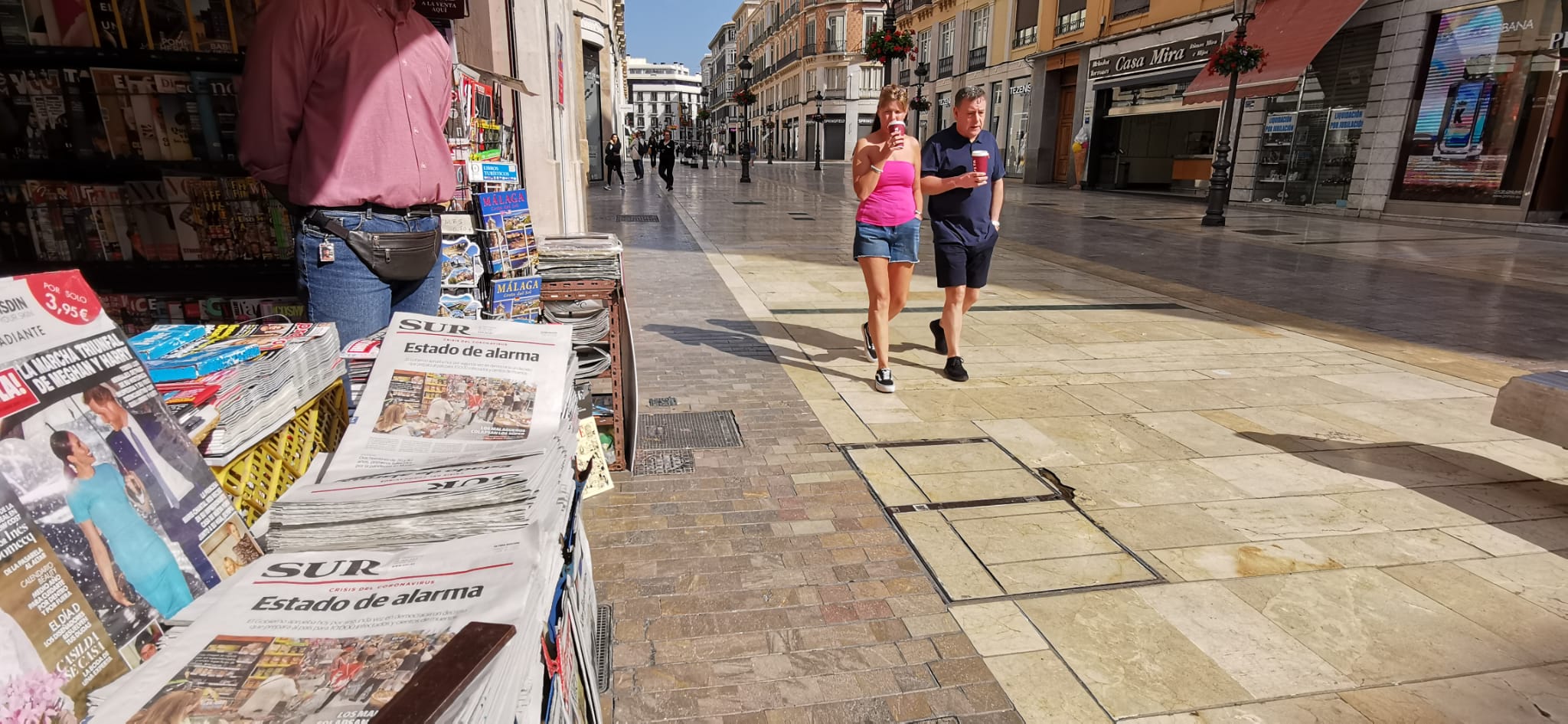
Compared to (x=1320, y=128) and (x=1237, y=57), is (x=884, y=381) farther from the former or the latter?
(x=1320, y=128)

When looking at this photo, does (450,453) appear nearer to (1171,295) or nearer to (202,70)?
(202,70)

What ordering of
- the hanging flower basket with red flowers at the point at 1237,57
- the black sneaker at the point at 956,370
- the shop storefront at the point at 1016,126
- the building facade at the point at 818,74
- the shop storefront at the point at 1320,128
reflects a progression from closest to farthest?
the black sneaker at the point at 956,370 → the hanging flower basket with red flowers at the point at 1237,57 → the shop storefront at the point at 1320,128 → the shop storefront at the point at 1016,126 → the building facade at the point at 818,74

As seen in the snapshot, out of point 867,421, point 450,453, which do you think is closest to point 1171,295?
point 867,421

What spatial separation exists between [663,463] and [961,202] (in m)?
2.60

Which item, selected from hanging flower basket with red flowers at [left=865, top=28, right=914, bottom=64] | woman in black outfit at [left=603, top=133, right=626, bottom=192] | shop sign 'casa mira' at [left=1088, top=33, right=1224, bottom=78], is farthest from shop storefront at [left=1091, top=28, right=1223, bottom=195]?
woman in black outfit at [left=603, top=133, right=626, bottom=192]

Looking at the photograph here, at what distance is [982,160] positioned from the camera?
4.76 meters

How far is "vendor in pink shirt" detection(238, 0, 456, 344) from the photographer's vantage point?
2.27 m

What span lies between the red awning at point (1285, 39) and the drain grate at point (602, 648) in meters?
19.9

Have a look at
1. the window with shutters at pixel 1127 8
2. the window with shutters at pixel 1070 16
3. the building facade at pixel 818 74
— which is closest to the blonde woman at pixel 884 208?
the window with shutters at pixel 1127 8

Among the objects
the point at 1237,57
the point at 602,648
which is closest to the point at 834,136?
the point at 1237,57

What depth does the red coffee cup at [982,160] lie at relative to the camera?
4758 millimetres

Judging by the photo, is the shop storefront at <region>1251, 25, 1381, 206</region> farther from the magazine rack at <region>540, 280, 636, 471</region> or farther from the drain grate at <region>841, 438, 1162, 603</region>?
the magazine rack at <region>540, 280, 636, 471</region>

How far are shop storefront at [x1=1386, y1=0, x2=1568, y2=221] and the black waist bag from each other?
19168 millimetres

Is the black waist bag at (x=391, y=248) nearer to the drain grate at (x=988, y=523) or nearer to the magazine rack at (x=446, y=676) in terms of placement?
the magazine rack at (x=446, y=676)
